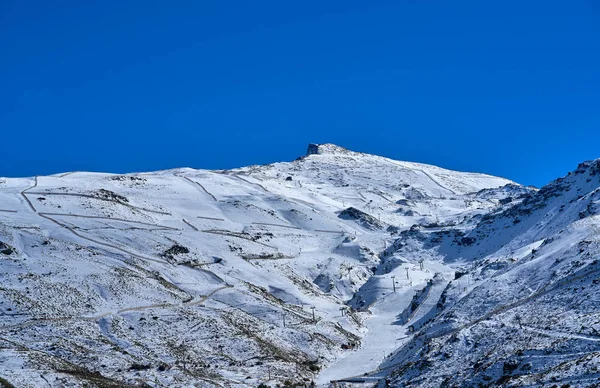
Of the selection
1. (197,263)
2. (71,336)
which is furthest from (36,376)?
(197,263)

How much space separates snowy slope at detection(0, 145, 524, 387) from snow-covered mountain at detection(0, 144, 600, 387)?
291 mm

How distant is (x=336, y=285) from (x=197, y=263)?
31.4 metres

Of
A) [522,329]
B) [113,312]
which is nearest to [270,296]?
[113,312]

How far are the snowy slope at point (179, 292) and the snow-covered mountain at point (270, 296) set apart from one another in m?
0.29

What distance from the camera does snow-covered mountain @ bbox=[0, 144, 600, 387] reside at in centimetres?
4472

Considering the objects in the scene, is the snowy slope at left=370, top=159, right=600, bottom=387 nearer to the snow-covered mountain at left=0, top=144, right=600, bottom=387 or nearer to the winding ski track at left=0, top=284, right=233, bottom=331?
the snow-covered mountain at left=0, top=144, right=600, bottom=387

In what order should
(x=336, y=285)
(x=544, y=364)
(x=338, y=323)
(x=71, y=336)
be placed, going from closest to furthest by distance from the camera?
(x=544, y=364), (x=71, y=336), (x=338, y=323), (x=336, y=285)

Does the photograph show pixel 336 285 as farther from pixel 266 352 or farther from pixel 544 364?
pixel 544 364

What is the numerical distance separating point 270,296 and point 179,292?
14981 mm

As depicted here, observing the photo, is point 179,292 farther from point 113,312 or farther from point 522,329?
point 522,329

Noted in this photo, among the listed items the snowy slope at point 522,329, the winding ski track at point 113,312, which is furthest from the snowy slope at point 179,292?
the snowy slope at point 522,329

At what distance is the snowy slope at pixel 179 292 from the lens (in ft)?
184

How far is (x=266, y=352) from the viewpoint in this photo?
63000 millimetres

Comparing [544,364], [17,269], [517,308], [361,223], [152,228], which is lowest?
[544,364]
